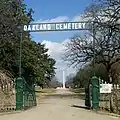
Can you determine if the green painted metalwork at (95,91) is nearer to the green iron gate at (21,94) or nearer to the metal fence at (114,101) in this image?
the metal fence at (114,101)

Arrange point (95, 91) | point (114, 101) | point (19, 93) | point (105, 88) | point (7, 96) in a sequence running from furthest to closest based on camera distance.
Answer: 1. point (105, 88)
2. point (7, 96)
3. point (95, 91)
4. point (19, 93)
5. point (114, 101)

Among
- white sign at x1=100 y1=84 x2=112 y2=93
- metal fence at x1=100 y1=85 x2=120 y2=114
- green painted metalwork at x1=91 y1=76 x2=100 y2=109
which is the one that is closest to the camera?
metal fence at x1=100 y1=85 x2=120 y2=114

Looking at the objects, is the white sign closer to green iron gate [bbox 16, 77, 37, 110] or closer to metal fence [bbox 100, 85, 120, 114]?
metal fence [bbox 100, 85, 120, 114]

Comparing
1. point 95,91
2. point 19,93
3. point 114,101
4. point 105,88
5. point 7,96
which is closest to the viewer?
point 114,101

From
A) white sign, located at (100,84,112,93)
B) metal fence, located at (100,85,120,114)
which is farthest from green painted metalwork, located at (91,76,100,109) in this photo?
white sign, located at (100,84,112,93)

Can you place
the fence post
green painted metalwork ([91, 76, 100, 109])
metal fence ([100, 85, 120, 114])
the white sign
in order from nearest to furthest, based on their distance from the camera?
1. metal fence ([100, 85, 120, 114])
2. the fence post
3. green painted metalwork ([91, 76, 100, 109])
4. the white sign

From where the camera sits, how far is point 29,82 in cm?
2625

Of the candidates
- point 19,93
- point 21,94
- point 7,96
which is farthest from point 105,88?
point 7,96

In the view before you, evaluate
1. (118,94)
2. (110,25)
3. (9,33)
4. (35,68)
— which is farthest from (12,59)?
(118,94)

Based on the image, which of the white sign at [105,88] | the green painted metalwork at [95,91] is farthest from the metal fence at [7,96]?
the white sign at [105,88]

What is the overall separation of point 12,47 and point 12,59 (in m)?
2.26

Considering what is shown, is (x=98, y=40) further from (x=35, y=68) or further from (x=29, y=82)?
(x=29, y=82)

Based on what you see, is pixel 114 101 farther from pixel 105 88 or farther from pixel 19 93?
pixel 19 93

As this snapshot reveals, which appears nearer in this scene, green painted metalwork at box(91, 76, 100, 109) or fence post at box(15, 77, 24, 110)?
fence post at box(15, 77, 24, 110)
